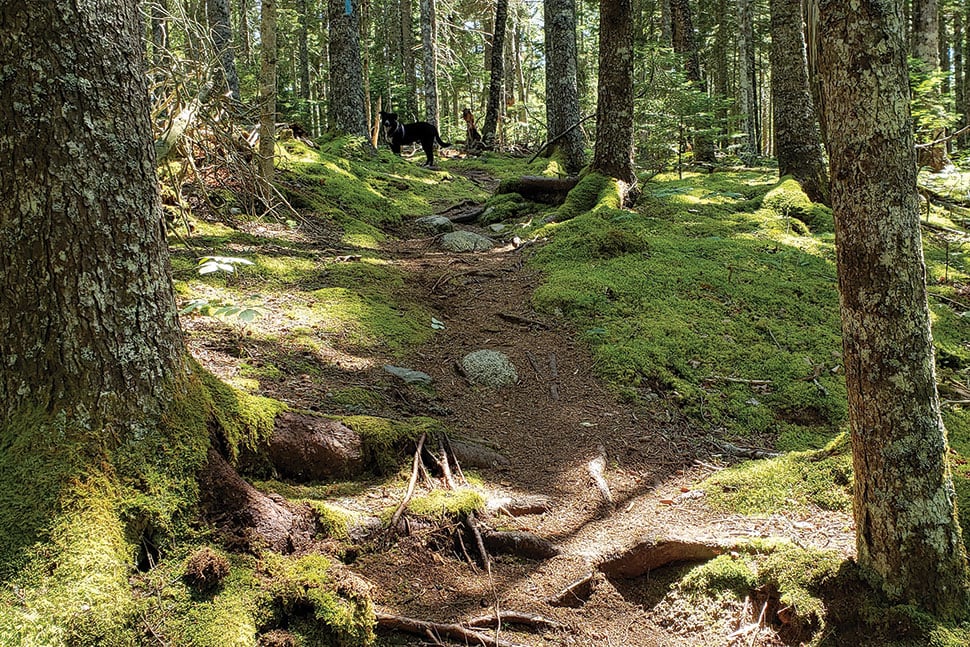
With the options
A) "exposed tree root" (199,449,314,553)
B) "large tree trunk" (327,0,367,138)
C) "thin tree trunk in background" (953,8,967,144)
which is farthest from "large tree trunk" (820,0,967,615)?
"thin tree trunk in background" (953,8,967,144)

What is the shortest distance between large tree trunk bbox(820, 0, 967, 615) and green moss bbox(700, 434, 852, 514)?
947mm

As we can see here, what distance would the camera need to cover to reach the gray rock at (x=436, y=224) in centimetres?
1070

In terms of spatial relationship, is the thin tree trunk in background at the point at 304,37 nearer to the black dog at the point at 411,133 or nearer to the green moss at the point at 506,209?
the black dog at the point at 411,133

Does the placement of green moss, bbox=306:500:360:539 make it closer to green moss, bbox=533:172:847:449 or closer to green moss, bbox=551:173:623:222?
green moss, bbox=533:172:847:449

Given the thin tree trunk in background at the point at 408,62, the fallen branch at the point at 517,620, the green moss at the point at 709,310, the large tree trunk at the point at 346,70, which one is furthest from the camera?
the thin tree trunk in background at the point at 408,62

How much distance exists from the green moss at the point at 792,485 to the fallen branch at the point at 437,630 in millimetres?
1810

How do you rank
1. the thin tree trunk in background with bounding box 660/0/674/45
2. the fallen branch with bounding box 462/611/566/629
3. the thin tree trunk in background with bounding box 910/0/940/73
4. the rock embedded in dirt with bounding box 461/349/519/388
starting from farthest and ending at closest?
the thin tree trunk in background with bounding box 660/0/674/45 < the thin tree trunk in background with bounding box 910/0/940/73 < the rock embedded in dirt with bounding box 461/349/519/388 < the fallen branch with bounding box 462/611/566/629

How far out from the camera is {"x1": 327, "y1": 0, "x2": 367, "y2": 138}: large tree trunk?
14609mm

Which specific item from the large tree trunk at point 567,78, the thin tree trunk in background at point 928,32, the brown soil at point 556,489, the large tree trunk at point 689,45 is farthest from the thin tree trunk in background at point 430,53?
the brown soil at point 556,489

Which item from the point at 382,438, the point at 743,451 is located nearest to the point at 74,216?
the point at 382,438

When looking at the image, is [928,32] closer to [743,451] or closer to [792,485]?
[743,451]

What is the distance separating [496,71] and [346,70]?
27.6 feet

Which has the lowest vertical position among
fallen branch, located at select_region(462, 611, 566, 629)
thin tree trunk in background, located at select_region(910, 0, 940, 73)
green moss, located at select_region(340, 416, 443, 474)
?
fallen branch, located at select_region(462, 611, 566, 629)

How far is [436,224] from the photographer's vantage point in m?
10.8
